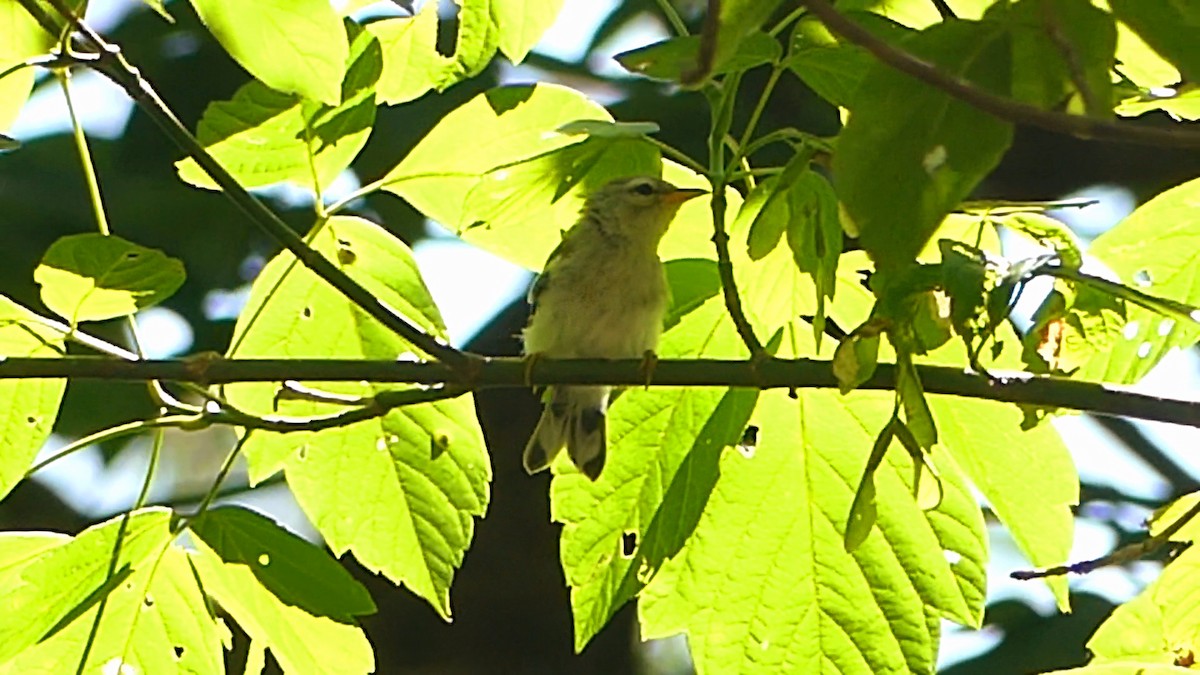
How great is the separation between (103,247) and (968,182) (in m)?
0.75

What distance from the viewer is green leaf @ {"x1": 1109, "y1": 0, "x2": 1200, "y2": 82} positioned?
820mm

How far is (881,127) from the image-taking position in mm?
916

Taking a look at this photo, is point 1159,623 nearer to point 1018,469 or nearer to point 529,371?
point 1018,469

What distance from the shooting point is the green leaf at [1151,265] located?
1387 mm

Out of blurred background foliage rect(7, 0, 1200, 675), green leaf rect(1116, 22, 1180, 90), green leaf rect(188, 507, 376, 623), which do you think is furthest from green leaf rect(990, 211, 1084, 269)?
blurred background foliage rect(7, 0, 1200, 675)

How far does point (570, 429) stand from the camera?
1996 mm

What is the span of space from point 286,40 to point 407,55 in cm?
26

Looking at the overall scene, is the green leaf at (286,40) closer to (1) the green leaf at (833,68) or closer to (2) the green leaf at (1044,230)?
(1) the green leaf at (833,68)

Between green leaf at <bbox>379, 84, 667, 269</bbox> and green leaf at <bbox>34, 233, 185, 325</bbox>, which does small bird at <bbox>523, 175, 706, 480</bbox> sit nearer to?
green leaf at <bbox>379, 84, 667, 269</bbox>

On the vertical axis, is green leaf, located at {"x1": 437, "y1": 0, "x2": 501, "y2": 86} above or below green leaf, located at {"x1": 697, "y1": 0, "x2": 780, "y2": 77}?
above

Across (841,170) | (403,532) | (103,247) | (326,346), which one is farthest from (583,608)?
(841,170)

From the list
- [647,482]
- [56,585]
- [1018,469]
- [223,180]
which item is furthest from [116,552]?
[1018,469]

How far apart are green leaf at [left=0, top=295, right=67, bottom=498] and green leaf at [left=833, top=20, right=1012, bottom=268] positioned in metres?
0.75

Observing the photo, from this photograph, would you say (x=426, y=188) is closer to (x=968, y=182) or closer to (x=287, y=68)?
(x=287, y=68)
